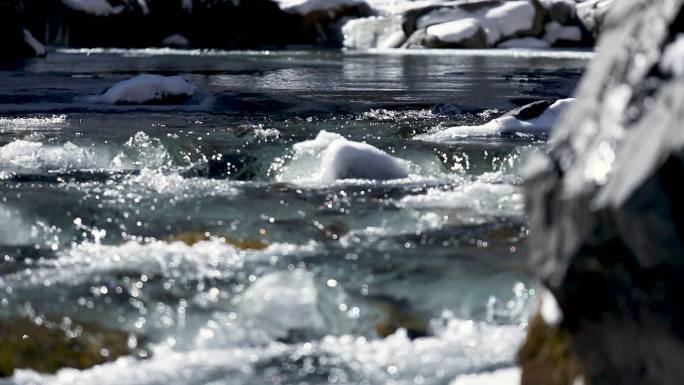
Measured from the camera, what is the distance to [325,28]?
32.5 metres

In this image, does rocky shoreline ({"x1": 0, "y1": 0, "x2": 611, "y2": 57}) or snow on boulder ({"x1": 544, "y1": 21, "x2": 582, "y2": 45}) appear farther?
snow on boulder ({"x1": 544, "y1": 21, "x2": 582, "y2": 45})

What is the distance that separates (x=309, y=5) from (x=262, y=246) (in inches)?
1061

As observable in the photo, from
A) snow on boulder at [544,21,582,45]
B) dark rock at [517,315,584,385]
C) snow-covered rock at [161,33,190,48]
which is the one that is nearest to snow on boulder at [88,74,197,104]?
dark rock at [517,315,584,385]

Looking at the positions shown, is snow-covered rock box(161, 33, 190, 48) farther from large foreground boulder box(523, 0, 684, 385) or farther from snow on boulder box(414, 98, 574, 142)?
large foreground boulder box(523, 0, 684, 385)

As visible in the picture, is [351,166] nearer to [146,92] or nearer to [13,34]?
[146,92]

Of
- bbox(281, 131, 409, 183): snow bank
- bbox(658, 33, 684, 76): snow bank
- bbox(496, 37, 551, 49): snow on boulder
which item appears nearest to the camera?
bbox(658, 33, 684, 76): snow bank

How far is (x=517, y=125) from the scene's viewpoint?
10.5m

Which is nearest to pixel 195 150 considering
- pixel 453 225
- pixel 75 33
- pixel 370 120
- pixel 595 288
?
pixel 370 120

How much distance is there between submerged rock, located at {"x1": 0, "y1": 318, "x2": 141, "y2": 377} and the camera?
429 cm

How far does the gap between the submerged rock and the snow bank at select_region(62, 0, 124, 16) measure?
26.4m

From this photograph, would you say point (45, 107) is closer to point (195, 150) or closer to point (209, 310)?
point (195, 150)

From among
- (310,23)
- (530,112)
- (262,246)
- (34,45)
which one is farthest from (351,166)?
(310,23)

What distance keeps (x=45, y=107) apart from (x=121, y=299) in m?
8.22

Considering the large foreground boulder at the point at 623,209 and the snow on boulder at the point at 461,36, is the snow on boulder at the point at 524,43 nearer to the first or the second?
the snow on boulder at the point at 461,36
